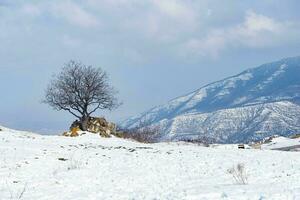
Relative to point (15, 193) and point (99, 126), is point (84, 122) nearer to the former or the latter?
point (99, 126)

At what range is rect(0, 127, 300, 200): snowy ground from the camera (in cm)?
1961

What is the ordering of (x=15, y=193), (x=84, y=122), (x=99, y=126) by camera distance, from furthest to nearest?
(x=99, y=126) → (x=84, y=122) → (x=15, y=193)

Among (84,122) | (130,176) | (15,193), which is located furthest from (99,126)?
(15,193)

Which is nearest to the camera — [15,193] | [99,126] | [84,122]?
[15,193]

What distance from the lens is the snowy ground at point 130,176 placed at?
1961 centimetres

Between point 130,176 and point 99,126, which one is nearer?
point 130,176

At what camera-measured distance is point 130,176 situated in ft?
92.0

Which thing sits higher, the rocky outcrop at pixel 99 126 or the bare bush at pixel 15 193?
the rocky outcrop at pixel 99 126

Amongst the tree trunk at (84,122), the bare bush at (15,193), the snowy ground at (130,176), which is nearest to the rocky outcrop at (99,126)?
the tree trunk at (84,122)

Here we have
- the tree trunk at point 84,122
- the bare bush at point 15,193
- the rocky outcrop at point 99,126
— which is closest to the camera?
the bare bush at point 15,193

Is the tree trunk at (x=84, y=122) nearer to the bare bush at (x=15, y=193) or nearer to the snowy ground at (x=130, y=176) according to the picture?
the snowy ground at (x=130, y=176)

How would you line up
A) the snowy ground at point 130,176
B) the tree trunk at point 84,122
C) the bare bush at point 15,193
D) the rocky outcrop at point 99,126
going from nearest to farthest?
the snowy ground at point 130,176
the bare bush at point 15,193
the rocky outcrop at point 99,126
the tree trunk at point 84,122

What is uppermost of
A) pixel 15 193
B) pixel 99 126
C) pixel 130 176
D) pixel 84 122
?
pixel 84 122

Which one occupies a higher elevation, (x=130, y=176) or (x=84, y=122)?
(x=84, y=122)
